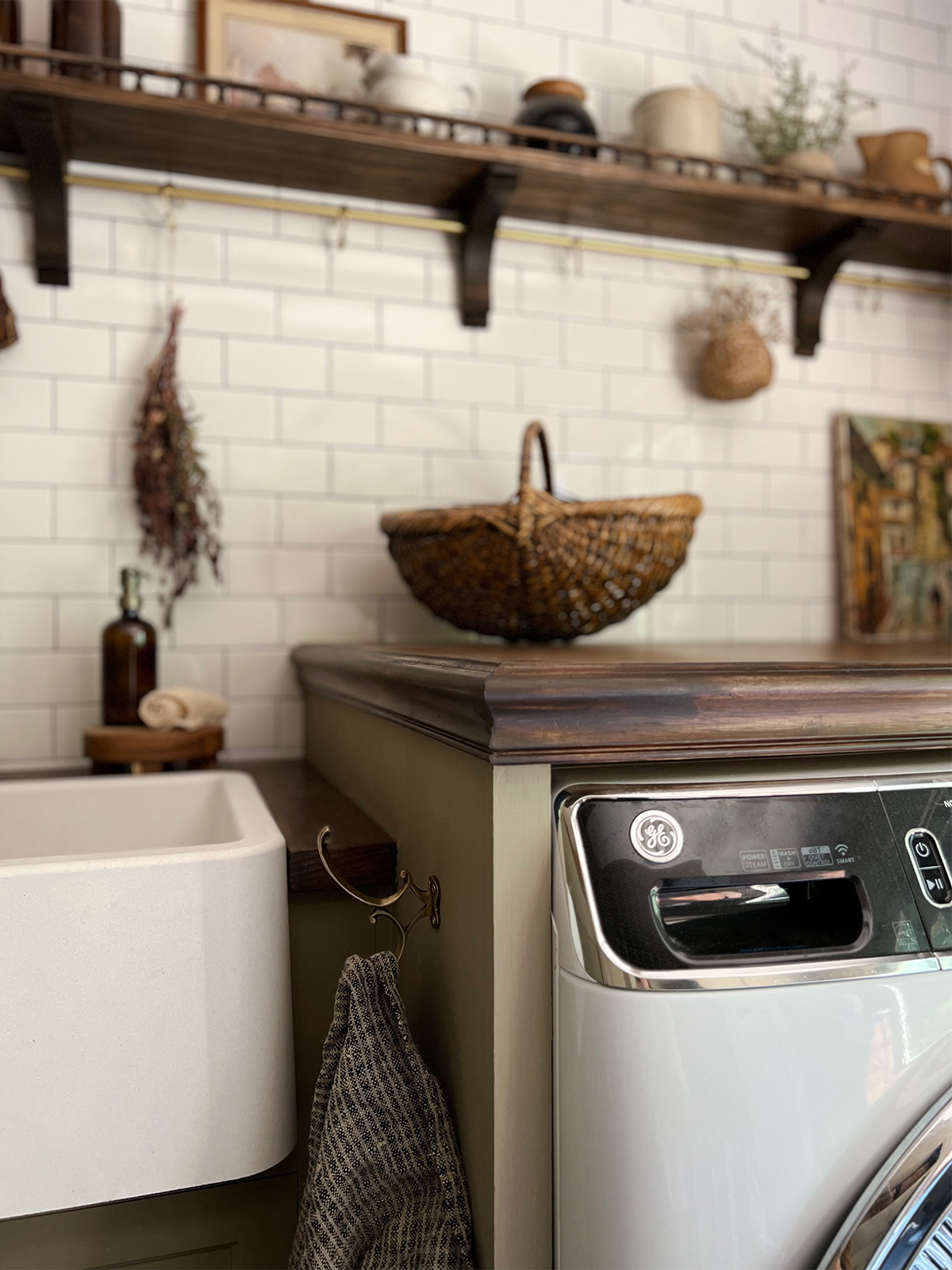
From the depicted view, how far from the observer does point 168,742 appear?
1.29 m

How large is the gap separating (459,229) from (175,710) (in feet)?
3.02

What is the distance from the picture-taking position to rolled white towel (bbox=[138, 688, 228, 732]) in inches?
51.6

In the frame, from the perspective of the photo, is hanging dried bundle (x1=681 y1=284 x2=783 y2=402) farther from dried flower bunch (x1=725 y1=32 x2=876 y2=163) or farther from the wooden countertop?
the wooden countertop

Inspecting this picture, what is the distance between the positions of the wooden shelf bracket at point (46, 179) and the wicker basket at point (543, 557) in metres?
0.66

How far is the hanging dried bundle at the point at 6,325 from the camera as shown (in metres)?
1.36

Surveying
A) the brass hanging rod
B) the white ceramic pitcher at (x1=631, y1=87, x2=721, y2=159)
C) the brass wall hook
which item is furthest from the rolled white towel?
the white ceramic pitcher at (x1=631, y1=87, x2=721, y2=159)

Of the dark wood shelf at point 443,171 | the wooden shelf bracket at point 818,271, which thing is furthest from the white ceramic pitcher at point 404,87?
the wooden shelf bracket at point 818,271

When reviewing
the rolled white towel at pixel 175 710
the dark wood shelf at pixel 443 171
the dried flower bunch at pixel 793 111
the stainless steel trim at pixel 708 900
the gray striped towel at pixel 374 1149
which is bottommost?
the gray striped towel at pixel 374 1149

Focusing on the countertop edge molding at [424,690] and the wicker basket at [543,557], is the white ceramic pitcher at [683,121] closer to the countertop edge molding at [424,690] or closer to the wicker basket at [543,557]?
the wicker basket at [543,557]

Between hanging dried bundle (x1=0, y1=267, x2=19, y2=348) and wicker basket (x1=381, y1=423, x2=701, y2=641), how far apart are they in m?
0.62

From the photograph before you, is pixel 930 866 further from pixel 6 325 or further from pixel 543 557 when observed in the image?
pixel 6 325

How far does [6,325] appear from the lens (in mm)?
1366

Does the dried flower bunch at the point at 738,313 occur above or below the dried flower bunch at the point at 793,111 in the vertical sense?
below

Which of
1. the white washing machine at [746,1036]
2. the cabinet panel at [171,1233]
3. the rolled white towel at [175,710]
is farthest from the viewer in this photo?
the rolled white towel at [175,710]
